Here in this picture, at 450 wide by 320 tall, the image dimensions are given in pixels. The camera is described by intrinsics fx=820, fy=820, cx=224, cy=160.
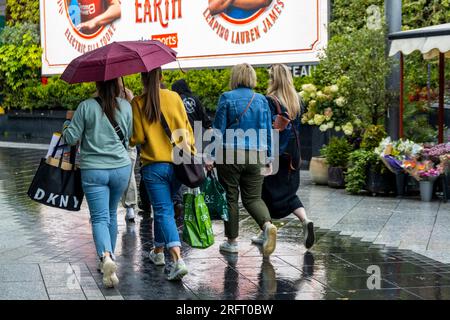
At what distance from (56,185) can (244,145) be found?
1.82m

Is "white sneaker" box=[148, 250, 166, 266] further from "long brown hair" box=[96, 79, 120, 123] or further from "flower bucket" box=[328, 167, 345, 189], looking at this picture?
"flower bucket" box=[328, 167, 345, 189]

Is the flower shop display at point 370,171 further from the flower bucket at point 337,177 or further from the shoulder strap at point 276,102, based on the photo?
the shoulder strap at point 276,102

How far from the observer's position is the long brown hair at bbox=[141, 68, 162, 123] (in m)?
Answer: 6.66

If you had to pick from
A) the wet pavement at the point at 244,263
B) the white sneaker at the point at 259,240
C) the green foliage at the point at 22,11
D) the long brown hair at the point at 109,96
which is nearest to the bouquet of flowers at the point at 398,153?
the wet pavement at the point at 244,263

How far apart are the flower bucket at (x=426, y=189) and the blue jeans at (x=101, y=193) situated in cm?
549

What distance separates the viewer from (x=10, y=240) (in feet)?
27.8

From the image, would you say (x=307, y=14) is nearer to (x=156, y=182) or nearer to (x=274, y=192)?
(x=274, y=192)

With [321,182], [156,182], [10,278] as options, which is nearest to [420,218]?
[321,182]

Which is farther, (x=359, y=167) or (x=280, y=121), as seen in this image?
(x=359, y=167)

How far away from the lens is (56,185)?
6793mm

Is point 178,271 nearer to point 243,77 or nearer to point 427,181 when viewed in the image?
Result: point 243,77

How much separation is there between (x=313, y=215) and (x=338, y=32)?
586 centimetres

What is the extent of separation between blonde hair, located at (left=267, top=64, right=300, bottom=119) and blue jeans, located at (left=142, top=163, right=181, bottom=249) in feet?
6.16

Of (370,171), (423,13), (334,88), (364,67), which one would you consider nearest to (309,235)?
(370,171)
